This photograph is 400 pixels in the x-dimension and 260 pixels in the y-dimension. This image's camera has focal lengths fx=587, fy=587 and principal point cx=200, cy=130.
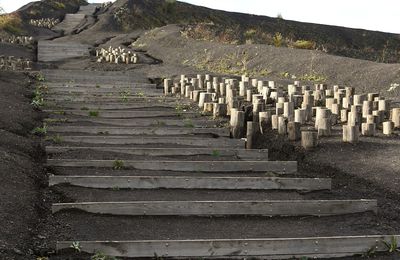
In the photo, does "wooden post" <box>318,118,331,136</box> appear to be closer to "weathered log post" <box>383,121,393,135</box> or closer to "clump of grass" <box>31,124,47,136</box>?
"weathered log post" <box>383,121,393,135</box>

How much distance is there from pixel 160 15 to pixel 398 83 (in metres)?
36.0

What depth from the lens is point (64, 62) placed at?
26500 mm

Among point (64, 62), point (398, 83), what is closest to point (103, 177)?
point (398, 83)

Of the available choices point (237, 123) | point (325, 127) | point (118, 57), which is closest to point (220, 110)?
point (237, 123)

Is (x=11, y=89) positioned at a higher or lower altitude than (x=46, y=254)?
higher

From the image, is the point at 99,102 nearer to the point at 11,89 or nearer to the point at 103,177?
the point at 11,89

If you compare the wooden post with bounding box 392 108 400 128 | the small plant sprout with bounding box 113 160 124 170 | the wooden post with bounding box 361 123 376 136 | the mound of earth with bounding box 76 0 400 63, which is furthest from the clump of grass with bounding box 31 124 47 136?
the mound of earth with bounding box 76 0 400 63

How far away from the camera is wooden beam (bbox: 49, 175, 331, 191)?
303 inches

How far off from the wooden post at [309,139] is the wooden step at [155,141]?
145cm

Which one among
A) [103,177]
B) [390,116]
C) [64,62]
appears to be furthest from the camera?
[64,62]

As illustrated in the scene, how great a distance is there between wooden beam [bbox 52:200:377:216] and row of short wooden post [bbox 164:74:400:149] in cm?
252

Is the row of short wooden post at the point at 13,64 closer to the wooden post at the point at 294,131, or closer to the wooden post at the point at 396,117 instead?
the wooden post at the point at 294,131

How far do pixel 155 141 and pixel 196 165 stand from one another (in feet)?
6.34

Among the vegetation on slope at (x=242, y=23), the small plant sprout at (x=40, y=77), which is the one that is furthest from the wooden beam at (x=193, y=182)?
the vegetation on slope at (x=242, y=23)
